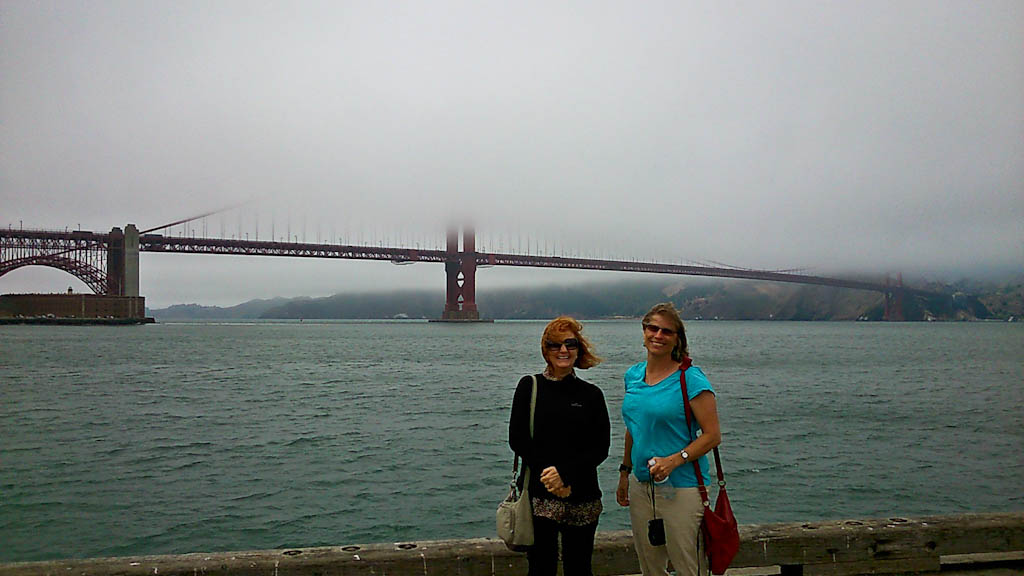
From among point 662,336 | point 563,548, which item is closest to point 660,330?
point 662,336

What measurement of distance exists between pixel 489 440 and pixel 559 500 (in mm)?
9994

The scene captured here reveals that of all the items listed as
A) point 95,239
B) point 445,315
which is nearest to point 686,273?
point 445,315

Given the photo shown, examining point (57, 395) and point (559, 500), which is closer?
point (559, 500)

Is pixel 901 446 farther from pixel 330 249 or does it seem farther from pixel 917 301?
pixel 917 301

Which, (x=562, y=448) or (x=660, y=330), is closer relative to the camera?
(x=562, y=448)

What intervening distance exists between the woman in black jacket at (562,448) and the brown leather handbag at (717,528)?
0.27 m

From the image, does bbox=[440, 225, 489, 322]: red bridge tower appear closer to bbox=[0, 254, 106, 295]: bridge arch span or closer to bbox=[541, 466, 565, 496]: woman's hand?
bbox=[0, 254, 106, 295]: bridge arch span

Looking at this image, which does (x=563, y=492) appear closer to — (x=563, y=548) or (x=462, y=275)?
(x=563, y=548)

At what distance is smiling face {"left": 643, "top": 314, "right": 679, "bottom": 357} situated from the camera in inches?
99.7

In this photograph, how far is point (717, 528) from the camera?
7.95 ft

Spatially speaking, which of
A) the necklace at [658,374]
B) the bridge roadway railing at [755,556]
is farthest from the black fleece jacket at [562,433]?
the bridge roadway railing at [755,556]

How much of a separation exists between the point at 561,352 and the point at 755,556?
1213mm

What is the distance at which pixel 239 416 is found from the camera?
51.3 ft

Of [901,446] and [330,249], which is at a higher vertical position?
[330,249]
